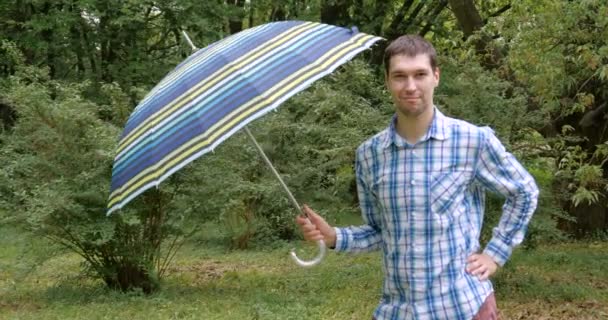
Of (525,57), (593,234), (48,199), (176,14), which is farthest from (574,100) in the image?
(176,14)

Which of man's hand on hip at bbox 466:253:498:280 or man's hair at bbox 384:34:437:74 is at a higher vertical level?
man's hair at bbox 384:34:437:74

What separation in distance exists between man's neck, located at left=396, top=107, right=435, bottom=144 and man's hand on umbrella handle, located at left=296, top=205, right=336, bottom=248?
1.58 feet

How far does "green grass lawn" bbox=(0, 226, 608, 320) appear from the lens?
23.4ft

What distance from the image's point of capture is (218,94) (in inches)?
112

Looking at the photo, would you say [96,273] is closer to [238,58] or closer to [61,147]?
[61,147]

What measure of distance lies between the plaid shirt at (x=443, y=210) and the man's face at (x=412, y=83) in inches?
3.1

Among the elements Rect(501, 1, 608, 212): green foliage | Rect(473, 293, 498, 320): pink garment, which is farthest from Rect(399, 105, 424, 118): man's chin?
Rect(501, 1, 608, 212): green foliage

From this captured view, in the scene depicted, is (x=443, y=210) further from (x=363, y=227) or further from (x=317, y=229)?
(x=317, y=229)

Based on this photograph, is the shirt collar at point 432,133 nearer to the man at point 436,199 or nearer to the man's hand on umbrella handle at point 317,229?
the man at point 436,199

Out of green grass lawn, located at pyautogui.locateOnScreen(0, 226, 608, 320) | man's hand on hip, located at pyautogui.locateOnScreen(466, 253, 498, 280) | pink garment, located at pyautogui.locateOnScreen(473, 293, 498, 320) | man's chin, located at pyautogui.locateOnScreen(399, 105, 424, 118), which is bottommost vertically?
green grass lawn, located at pyautogui.locateOnScreen(0, 226, 608, 320)

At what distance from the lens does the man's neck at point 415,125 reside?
2.37 meters

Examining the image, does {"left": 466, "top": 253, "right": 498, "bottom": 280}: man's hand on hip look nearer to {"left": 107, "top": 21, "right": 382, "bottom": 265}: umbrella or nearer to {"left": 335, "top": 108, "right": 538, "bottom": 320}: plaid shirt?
{"left": 335, "top": 108, "right": 538, "bottom": 320}: plaid shirt

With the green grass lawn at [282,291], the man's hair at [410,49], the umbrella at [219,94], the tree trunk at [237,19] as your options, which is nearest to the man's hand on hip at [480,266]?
the man's hair at [410,49]

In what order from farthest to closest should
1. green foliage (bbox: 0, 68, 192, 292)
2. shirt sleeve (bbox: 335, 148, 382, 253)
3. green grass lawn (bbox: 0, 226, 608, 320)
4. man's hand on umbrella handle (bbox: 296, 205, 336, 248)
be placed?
green foliage (bbox: 0, 68, 192, 292), green grass lawn (bbox: 0, 226, 608, 320), man's hand on umbrella handle (bbox: 296, 205, 336, 248), shirt sleeve (bbox: 335, 148, 382, 253)
